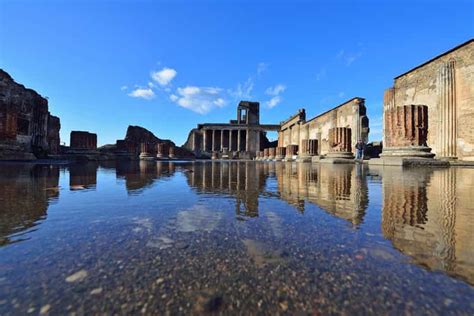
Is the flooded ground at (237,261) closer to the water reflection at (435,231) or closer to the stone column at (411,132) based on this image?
the water reflection at (435,231)

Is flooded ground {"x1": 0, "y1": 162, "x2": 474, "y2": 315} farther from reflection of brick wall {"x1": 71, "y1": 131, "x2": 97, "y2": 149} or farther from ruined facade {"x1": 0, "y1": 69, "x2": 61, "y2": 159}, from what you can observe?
reflection of brick wall {"x1": 71, "y1": 131, "x2": 97, "y2": 149}

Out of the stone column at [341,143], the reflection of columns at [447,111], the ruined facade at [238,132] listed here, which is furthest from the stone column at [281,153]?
the ruined facade at [238,132]

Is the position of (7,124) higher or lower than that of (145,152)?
higher

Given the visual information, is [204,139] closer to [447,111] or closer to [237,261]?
[447,111]

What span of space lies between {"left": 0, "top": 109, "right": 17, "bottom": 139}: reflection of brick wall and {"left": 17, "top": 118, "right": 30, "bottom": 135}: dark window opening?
2338 millimetres

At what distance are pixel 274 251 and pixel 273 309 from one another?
42 cm

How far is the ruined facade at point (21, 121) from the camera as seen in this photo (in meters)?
10.7

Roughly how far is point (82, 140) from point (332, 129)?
16.0 meters

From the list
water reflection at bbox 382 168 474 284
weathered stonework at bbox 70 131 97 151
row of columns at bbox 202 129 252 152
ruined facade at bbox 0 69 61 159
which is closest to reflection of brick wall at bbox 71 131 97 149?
weathered stonework at bbox 70 131 97 151

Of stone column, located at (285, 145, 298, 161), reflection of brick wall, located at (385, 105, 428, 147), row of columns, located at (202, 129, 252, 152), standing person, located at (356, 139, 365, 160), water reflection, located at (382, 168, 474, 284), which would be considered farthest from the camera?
row of columns, located at (202, 129, 252, 152)

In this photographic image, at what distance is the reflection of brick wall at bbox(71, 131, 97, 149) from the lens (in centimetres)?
1532

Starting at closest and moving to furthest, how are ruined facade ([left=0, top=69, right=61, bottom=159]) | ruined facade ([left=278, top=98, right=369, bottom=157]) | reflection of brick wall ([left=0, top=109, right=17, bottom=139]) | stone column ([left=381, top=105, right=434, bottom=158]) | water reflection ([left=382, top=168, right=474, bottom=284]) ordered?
water reflection ([left=382, top=168, right=474, bottom=284])
stone column ([left=381, top=105, right=434, bottom=158])
reflection of brick wall ([left=0, top=109, right=17, bottom=139])
ruined facade ([left=0, top=69, right=61, bottom=159])
ruined facade ([left=278, top=98, right=369, bottom=157])

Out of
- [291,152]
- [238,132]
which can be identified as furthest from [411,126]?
[238,132]

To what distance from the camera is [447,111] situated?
458 inches
